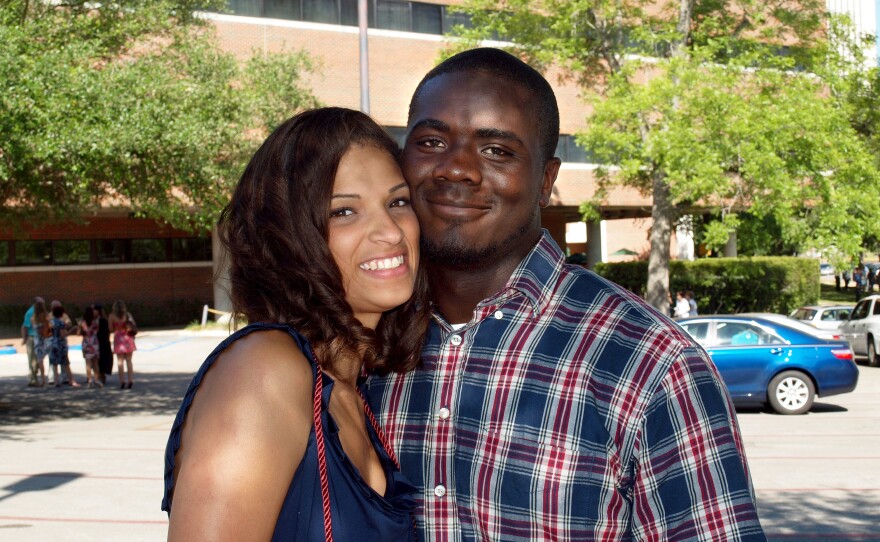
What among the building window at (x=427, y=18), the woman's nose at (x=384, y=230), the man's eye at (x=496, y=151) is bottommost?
the woman's nose at (x=384, y=230)

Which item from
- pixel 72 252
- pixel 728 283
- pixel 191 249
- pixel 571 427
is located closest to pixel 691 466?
pixel 571 427

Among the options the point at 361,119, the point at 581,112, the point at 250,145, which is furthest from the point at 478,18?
the point at 361,119

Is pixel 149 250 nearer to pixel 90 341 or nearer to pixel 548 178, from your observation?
pixel 90 341

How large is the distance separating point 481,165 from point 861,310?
2156 centimetres

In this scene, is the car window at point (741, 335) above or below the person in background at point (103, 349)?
above

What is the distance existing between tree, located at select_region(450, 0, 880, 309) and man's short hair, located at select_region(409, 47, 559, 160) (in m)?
16.9

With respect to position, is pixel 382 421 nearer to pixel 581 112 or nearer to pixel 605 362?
pixel 605 362

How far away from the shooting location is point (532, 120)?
7.85 feet

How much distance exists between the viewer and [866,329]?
21.5 metres

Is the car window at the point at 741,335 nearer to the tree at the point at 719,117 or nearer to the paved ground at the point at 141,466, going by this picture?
the paved ground at the point at 141,466

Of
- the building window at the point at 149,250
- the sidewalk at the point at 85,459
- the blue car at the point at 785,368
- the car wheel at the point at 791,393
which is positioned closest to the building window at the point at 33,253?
the building window at the point at 149,250

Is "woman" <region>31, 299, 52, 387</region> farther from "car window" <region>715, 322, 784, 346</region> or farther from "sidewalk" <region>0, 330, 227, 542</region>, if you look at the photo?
"car window" <region>715, 322, 784, 346</region>

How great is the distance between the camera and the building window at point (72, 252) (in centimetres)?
3678

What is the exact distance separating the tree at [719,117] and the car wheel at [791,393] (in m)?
5.76
